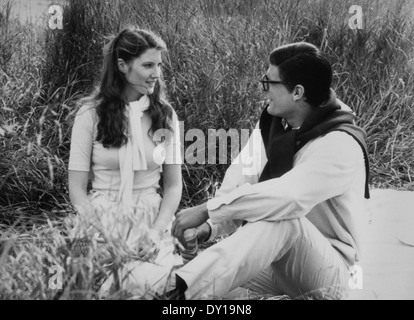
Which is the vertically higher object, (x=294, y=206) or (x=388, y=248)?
(x=294, y=206)

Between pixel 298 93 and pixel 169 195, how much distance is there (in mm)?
815

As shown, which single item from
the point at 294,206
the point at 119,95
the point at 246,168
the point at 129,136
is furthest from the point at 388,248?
the point at 119,95

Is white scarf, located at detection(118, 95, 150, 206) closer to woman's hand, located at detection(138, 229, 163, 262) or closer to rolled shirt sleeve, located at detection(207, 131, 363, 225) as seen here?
rolled shirt sleeve, located at detection(207, 131, 363, 225)

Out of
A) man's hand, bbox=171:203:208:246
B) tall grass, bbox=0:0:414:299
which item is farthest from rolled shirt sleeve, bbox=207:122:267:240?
tall grass, bbox=0:0:414:299

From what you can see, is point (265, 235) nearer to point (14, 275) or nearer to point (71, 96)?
point (14, 275)

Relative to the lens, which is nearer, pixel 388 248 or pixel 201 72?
pixel 388 248

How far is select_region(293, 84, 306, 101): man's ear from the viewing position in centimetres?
326

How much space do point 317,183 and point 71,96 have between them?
202cm

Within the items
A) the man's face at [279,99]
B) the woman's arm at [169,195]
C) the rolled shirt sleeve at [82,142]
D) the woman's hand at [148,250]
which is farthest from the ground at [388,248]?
the rolled shirt sleeve at [82,142]

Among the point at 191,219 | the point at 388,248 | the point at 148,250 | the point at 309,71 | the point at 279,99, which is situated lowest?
the point at 388,248

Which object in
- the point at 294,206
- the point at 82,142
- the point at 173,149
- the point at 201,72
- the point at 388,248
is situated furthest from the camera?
the point at 201,72

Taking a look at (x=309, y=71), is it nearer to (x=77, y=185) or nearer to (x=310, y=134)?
(x=310, y=134)

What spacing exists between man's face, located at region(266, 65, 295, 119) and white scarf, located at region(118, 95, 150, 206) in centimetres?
66

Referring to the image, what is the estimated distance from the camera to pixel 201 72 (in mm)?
4750
